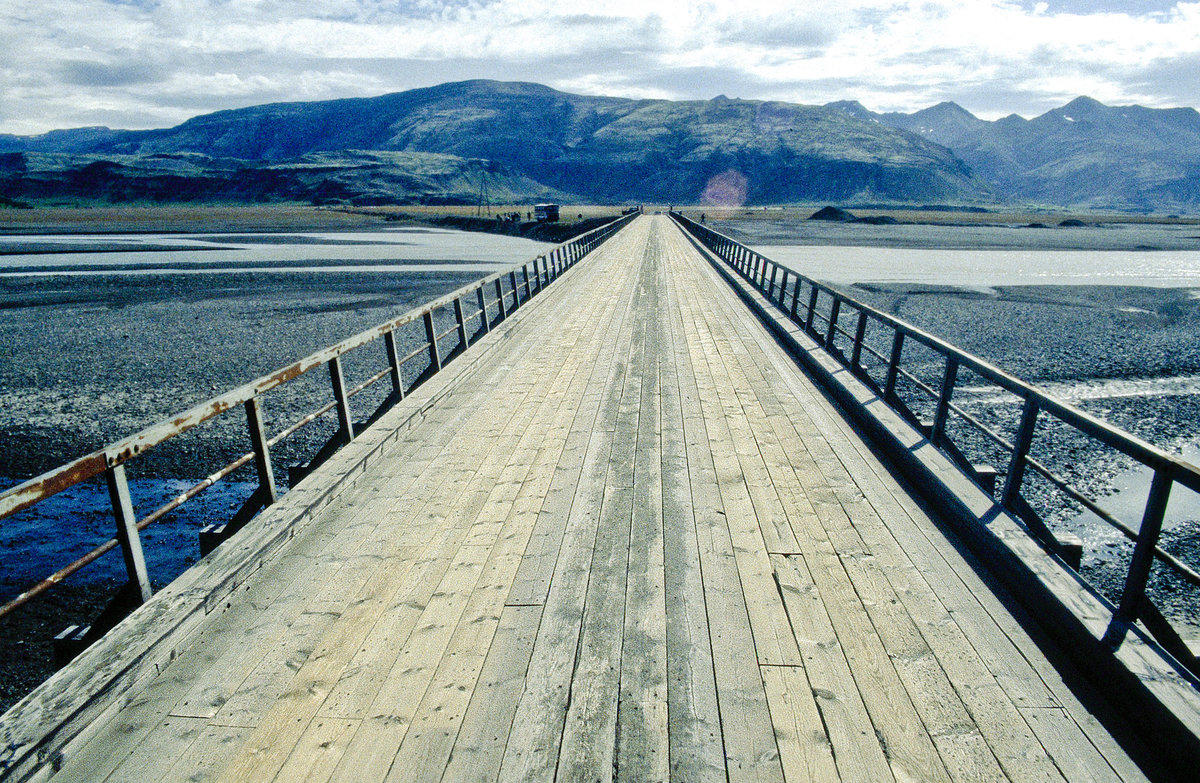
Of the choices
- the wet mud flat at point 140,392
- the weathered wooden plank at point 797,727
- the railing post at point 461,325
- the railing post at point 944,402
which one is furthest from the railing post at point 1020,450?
the wet mud flat at point 140,392

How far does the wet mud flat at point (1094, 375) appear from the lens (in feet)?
25.3

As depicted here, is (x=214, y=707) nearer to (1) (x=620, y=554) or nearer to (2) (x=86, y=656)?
(2) (x=86, y=656)

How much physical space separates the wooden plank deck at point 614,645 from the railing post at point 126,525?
1.44 ft

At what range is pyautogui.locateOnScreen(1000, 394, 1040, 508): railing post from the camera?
4137mm

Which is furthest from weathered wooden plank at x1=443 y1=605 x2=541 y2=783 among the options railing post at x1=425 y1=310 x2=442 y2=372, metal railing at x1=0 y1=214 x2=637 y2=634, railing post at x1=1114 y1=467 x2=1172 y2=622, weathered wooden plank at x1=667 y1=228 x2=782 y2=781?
railing post at x1=425 y1=310 x2=442 y2=372

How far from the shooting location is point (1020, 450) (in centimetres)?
422

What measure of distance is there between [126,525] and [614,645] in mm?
2438

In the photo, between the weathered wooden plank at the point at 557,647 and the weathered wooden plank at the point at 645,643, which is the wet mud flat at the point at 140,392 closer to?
the weathered wooden plank at the point at 557,647

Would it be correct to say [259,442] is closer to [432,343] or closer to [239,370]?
[432,343]

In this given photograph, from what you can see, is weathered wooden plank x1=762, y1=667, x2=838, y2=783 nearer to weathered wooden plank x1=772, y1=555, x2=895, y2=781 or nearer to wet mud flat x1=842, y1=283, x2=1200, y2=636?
weathered wooden plank x1=772, y1=555, x2=895, y2=781

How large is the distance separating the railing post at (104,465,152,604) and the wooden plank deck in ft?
1.44

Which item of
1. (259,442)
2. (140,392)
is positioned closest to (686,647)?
(259,442)

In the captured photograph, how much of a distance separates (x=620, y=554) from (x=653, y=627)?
2.45ft

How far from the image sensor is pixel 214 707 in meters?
2.84
